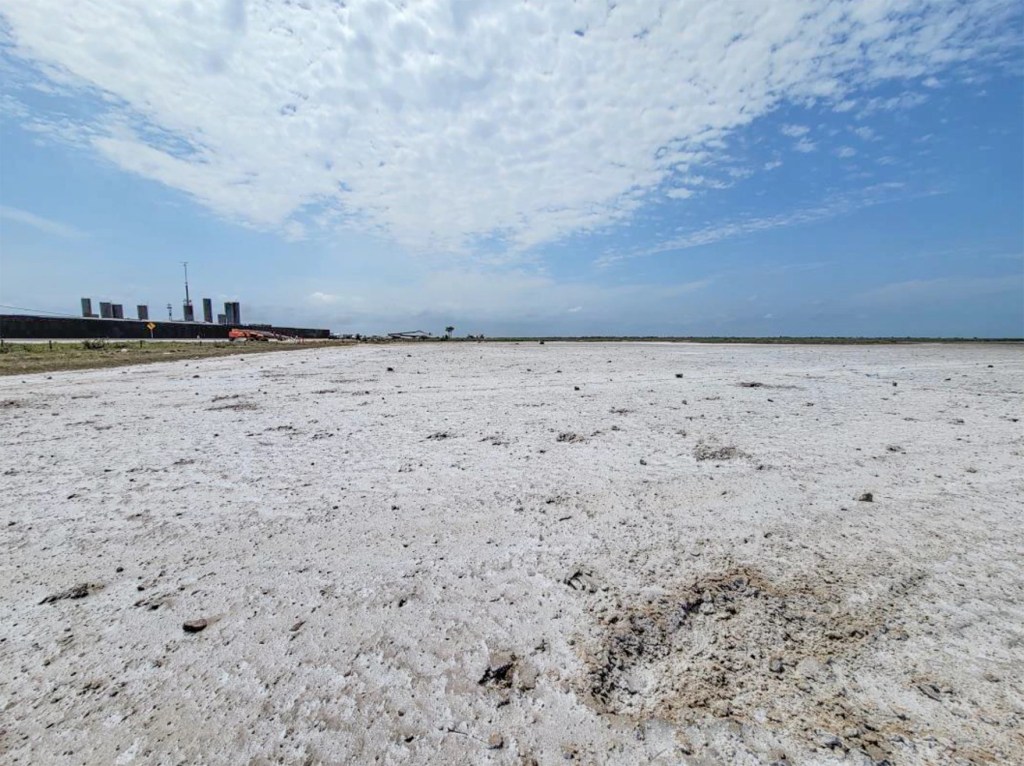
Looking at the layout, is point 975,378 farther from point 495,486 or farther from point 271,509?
point 271,509

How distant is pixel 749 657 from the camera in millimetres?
2064

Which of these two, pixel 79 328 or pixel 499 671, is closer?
pixel 499 671

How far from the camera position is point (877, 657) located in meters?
2.02

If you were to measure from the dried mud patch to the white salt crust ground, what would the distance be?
0.04 ft

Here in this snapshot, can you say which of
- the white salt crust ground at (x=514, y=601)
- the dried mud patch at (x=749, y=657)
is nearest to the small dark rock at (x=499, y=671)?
the white salt crust ground at (x=514, y=601)

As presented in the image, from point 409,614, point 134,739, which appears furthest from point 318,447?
point 134,739

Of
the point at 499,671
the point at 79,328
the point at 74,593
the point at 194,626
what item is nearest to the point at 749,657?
the point at 499,671

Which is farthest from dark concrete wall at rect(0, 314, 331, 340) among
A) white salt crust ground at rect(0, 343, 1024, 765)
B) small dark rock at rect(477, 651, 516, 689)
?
small dark rock at rect(477, 651, 516, 689)

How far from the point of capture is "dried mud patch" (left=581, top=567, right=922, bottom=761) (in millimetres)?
1751

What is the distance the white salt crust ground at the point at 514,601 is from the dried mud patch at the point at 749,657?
12 mm

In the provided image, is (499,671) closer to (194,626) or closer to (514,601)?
(514,601)

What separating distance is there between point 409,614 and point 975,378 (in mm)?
15389

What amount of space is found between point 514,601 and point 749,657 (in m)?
1.10

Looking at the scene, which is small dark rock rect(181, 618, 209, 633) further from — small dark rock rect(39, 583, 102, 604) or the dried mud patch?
the dried mud patch
